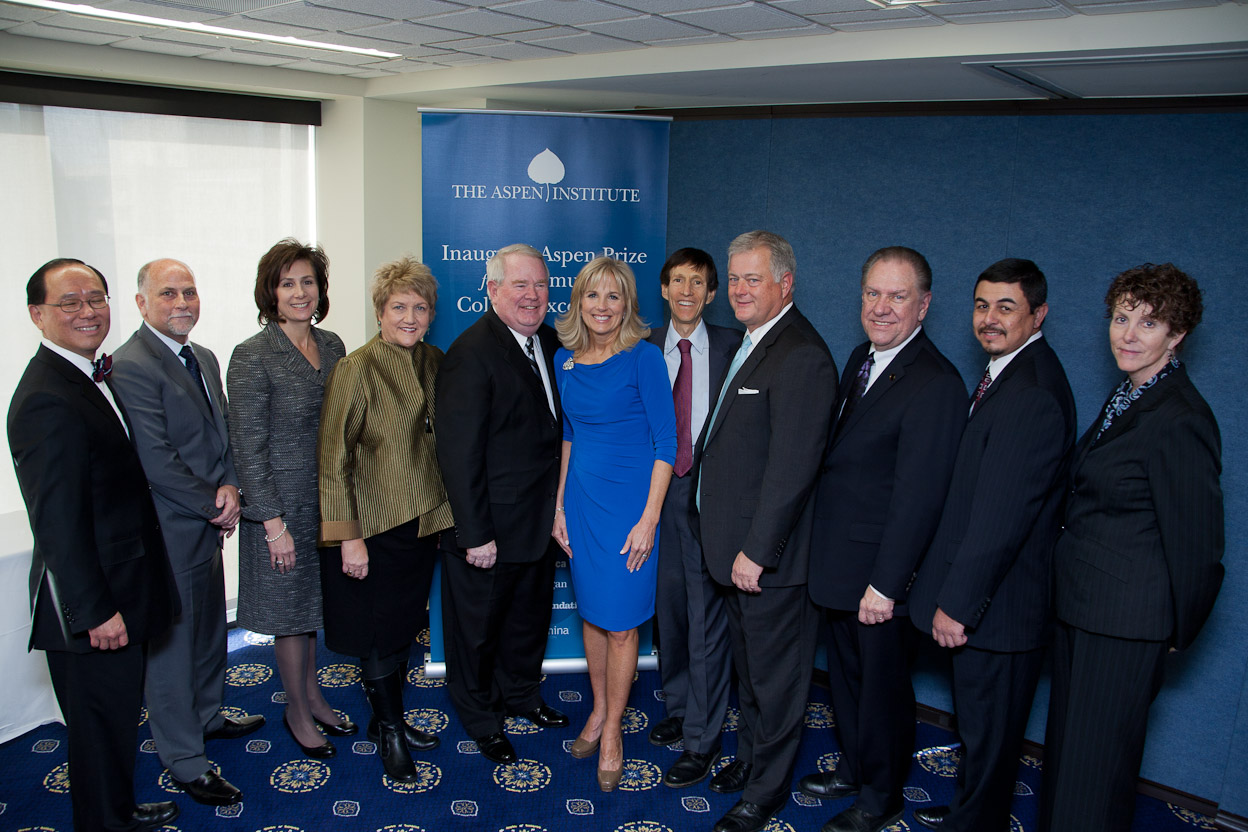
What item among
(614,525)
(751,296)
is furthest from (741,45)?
(614,525)

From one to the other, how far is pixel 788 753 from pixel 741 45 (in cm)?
263

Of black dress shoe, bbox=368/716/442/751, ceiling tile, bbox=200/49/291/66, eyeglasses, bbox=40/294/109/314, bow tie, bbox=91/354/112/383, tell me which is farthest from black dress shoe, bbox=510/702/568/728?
ceiling tile, bbox=200/49/291/66

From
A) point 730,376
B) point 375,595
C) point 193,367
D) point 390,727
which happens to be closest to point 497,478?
point 375,595

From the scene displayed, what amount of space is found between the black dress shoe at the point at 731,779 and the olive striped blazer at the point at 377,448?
138 centimetres

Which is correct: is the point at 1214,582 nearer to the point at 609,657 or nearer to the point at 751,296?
the point at 751,296

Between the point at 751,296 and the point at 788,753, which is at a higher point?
the point at 751,296

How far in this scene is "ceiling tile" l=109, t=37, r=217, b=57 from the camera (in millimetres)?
3711

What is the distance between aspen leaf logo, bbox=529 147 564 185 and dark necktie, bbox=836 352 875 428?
73.5 inches

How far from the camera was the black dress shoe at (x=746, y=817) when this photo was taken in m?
2.84

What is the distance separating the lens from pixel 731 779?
310 centimetres

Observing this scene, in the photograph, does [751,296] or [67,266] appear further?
[751,296]

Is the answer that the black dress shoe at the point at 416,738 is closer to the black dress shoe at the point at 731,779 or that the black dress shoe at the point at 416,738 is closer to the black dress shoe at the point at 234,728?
the black dress shoe at the point at 234,728

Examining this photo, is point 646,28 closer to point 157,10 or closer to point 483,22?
point 483,22

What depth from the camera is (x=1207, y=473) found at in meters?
2.17
